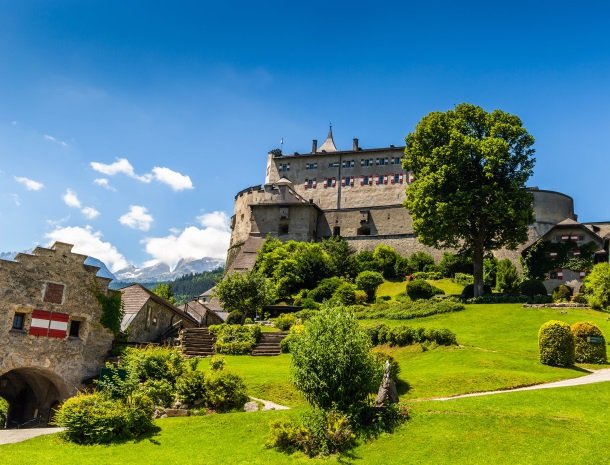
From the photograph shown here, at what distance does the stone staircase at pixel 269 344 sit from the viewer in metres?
37.0

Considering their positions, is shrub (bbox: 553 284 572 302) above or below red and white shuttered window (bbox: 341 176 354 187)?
below

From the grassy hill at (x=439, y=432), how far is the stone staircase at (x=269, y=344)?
961 centimetres

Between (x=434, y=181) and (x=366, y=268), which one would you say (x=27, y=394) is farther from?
(x=366, y=268)

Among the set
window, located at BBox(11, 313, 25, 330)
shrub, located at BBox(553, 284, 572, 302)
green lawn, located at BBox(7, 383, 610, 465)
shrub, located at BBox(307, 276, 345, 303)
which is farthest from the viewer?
shrub, located at BBox(307, 276, 345, 303)

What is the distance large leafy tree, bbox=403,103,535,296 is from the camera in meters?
49.9

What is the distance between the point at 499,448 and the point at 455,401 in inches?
180

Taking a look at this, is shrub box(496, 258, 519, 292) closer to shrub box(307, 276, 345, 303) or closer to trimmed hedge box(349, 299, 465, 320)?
trimmed hedge box(349, 299, 465, 320)

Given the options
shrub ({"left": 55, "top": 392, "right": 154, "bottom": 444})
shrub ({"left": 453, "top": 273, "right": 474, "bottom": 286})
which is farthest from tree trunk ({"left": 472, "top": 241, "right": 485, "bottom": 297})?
shrub ({"left": 55, "top": 392, "right": 154, "bottom": 444})

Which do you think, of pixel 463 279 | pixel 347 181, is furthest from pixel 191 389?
pixel 347 181

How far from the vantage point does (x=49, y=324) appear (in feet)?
99.1

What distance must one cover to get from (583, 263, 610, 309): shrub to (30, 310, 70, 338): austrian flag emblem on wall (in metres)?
37.2

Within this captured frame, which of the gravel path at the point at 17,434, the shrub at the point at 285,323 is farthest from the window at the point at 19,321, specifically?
the shrub at the point at 285,323

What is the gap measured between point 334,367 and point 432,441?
4.00 metres

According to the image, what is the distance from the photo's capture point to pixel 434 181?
168 ft
